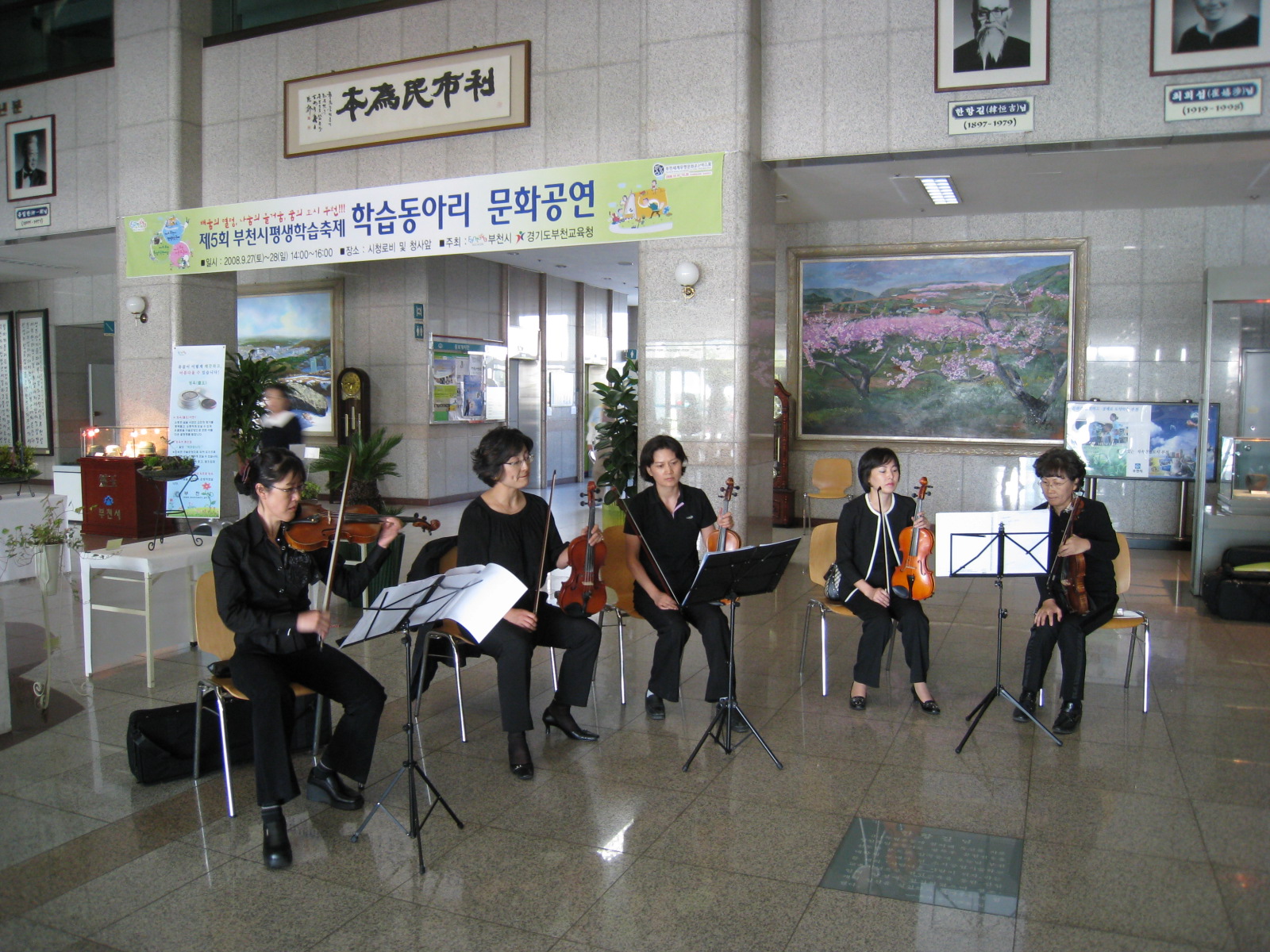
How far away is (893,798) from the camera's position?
3307 mm

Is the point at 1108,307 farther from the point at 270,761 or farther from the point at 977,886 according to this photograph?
the point at 270,761

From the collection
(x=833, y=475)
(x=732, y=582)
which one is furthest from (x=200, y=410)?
(x=732, y=582)

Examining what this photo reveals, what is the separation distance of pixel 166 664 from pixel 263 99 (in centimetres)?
549

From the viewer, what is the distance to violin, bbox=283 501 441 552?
3283 mm

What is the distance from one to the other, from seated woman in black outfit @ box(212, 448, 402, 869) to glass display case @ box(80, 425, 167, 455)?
6162mm

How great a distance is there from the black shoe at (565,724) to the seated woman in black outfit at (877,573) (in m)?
1.23

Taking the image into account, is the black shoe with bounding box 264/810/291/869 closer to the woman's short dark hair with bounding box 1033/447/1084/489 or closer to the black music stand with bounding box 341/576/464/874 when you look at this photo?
the black music stand with bounding box 341/576/464/874

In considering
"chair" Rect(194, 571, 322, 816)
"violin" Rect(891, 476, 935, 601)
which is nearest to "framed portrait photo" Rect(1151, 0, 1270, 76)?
"violin" Rect(891, 476, 935, 601)

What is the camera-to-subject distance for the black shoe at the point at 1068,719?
396 centimetres

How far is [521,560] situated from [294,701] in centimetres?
102

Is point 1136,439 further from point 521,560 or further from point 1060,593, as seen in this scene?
point 521,560

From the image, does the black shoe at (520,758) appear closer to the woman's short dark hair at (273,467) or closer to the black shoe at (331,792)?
the black shoe at (331,792)

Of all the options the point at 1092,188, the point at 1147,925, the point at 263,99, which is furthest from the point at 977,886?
the point at 263,99

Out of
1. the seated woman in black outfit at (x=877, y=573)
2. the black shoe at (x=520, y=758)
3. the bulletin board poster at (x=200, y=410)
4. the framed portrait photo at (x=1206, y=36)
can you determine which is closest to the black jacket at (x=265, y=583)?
the black shoe at (x=520, y=758)
